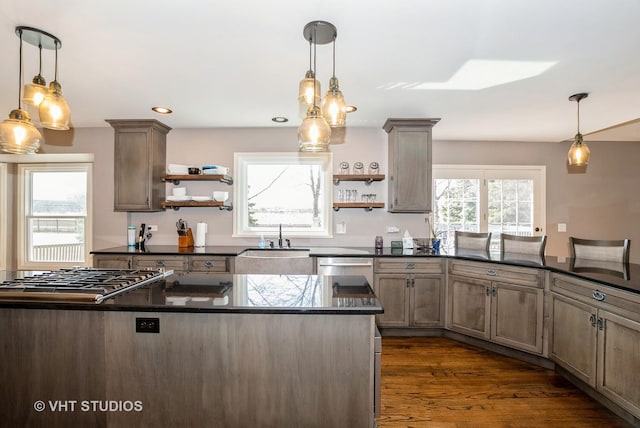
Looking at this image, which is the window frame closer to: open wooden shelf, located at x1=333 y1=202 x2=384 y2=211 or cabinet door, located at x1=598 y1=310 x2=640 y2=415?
open wooden shelf, located at x1=333 y1=202 x2=384 y2=211

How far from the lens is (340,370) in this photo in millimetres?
1514

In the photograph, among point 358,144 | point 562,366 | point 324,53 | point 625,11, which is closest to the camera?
point 625,11

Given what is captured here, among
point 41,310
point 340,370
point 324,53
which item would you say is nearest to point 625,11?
point 324,53

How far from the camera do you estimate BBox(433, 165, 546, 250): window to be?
4625 mm

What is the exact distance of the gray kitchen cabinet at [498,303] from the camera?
2785 millimetres

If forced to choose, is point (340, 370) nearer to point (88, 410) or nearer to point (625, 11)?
point (88, 410)

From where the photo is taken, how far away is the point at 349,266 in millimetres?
3457

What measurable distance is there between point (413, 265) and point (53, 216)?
194 inches

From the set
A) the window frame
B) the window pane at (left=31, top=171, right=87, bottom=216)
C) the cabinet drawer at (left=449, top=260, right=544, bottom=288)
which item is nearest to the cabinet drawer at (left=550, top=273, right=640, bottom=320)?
the cabinet drawer at (left=449, top=260, right=544, bottom=288)

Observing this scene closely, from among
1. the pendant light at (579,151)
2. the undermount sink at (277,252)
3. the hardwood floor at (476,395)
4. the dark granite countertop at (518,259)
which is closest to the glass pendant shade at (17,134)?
the dark granite countertop at (518,259)

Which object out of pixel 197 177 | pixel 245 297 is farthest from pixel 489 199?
pixel 245 297

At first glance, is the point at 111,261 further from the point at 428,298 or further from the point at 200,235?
the point at 428,298

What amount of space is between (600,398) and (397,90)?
9.43 feet

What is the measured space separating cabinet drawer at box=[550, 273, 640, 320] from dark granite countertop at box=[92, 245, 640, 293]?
0.15 feet
